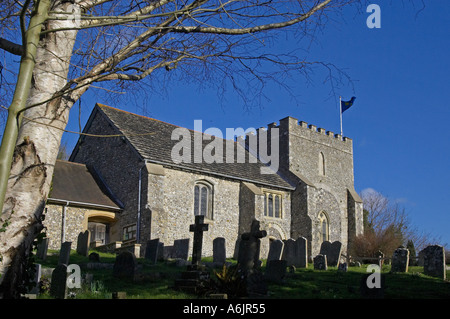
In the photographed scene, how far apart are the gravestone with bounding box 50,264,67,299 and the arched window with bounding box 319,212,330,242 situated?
930 inches

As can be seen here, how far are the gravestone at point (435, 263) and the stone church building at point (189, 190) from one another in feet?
35.1

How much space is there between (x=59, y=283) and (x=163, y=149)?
15914mm

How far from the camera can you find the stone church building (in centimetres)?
2270

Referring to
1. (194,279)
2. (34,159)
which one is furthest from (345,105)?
(34,159)

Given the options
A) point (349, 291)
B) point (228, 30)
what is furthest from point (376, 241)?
point (228, 30)

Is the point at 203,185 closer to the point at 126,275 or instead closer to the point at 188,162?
the point at 188,162

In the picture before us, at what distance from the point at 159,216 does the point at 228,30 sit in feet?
54.1

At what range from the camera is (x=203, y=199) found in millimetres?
25797

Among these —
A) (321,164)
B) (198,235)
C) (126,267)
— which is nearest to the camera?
(126,267)

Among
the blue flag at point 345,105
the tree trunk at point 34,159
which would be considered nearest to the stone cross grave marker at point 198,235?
the tree trunk at point 34,159

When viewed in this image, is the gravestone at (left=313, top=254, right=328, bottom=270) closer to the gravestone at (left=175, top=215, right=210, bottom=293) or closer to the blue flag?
the gravestone at (left=175, top=215, right=210, bottom=293)

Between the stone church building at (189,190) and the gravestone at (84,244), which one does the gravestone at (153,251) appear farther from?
the stone church building at (189,190)

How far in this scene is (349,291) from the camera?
12078mm

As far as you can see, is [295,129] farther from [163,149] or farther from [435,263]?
[435,263]
